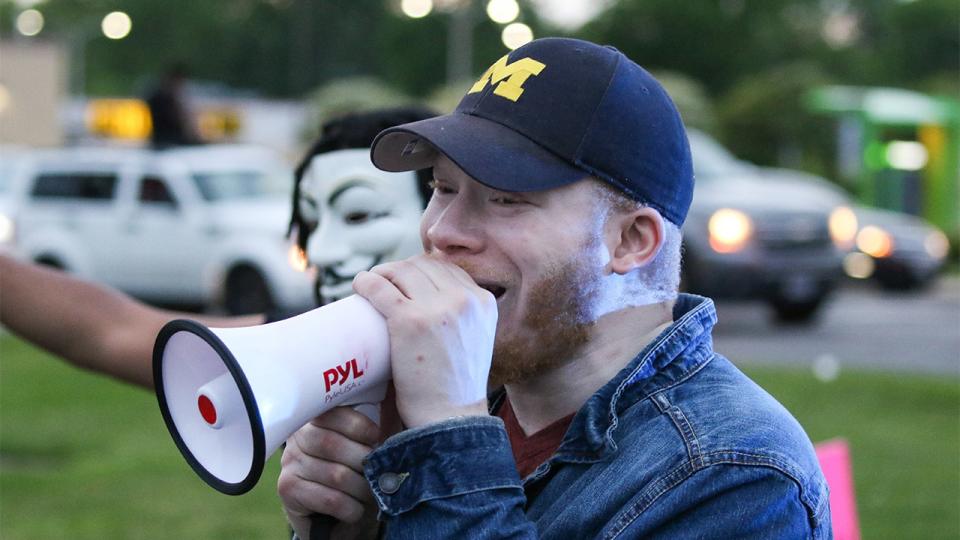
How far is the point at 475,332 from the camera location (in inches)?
70.7

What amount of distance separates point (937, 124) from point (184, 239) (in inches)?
Result: 623

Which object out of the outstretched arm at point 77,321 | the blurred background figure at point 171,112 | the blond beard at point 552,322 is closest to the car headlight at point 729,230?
the blurred background figure at point 171,112

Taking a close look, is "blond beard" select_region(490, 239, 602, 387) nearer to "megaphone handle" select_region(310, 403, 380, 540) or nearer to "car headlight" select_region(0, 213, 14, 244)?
"megaphone handle" select_region(310, 403, 380, 540)

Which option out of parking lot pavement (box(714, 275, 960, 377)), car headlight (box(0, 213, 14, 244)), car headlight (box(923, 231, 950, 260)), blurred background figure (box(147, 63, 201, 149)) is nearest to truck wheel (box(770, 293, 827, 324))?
parking lot pavement (box(714, 275, 960, 377))

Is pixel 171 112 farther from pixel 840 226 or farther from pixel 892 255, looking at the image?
pixel 892 255

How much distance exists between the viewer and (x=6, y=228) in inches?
601

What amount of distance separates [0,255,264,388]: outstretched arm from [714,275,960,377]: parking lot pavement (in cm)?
829

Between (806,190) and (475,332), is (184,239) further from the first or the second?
(475,332)

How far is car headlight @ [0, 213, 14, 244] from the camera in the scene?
1494cm

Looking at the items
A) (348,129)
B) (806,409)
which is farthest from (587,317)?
(806,409)

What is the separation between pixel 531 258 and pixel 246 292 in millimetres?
11915

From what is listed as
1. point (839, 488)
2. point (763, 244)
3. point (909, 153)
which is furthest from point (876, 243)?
point (839, 488)

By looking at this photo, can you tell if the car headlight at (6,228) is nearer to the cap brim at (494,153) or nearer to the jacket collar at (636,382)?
the cap brim at (494,153)

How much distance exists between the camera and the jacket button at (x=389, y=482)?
1800 millimetres
